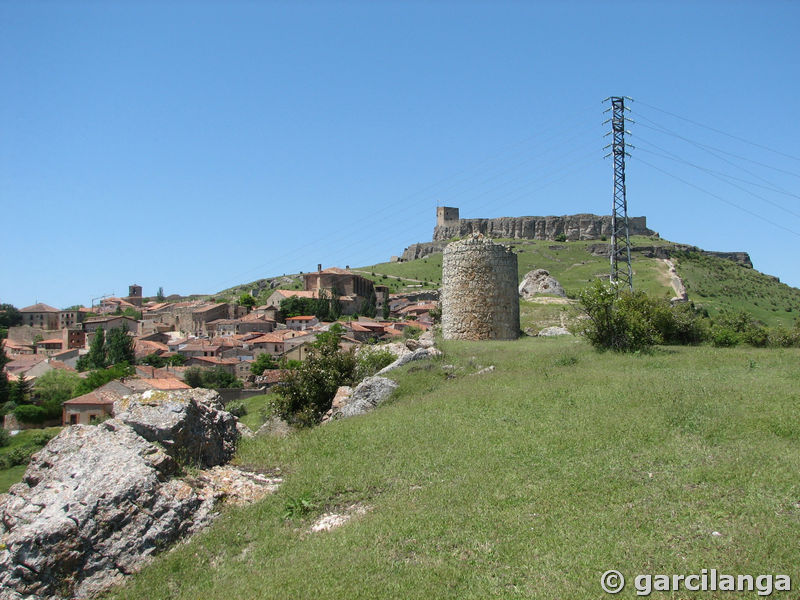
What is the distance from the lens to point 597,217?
464 ft

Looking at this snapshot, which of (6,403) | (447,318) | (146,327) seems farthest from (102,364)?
(447,318)

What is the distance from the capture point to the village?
61750 millimetres

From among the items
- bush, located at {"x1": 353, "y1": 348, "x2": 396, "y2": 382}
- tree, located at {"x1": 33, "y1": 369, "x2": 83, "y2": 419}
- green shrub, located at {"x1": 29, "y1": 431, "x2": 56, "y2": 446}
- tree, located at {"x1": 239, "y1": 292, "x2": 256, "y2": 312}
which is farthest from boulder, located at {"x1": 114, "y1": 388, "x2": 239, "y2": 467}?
tree, located at {"x1": 239, "y1": 292, "x2": 256, "y2": 312}

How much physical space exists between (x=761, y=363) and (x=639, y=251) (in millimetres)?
95379

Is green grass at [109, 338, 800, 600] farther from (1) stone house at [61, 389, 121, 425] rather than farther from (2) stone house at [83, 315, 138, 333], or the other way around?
(2) stone house at [83, 315, 138, 333]

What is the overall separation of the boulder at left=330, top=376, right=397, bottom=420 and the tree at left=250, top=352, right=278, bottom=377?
54.0 meters

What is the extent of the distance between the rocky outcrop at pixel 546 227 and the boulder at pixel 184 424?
12298cm

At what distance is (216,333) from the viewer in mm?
94688

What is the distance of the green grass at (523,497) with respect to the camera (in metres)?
6.03

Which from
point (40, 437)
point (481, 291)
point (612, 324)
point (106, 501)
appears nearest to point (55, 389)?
point (40, 437)

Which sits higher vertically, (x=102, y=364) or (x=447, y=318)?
(x=447, y=318)

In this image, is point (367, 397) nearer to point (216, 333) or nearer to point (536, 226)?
point (216, 333)

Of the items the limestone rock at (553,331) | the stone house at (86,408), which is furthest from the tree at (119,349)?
the limestone rock at (553,331)

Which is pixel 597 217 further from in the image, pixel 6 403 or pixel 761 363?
pixel 761 363
